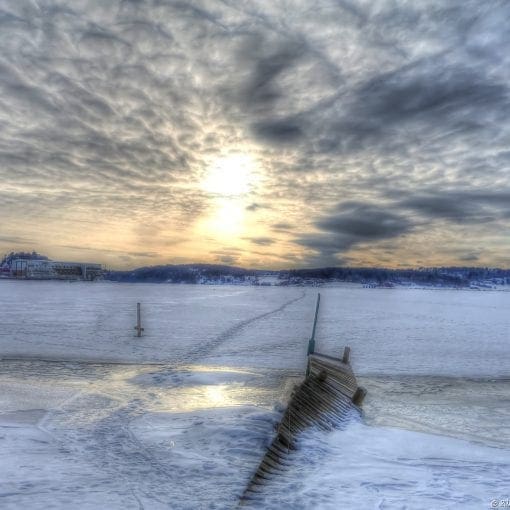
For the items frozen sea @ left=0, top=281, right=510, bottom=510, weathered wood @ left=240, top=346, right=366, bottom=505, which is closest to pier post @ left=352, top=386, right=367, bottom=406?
weathered wood @ left=240, top=346, right=366, bottom=505

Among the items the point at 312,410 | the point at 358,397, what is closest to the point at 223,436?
the point at 312,410

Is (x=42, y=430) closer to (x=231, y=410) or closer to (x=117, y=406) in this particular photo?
(x=117, y=406)

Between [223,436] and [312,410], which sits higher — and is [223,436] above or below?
below

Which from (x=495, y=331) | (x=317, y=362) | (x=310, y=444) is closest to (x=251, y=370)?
(x=317, y=362)

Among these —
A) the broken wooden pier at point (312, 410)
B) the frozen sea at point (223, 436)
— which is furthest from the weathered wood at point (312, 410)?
the frozen sea at point (223, 436)

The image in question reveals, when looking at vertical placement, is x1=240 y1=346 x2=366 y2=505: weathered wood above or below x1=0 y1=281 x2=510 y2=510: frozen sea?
above

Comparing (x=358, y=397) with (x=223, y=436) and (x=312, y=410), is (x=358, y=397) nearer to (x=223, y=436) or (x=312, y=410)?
(x=312, y=410)

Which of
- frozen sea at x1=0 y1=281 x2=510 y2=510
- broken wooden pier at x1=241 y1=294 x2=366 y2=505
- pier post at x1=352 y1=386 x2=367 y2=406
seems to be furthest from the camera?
pier post at x1=352 y1=386 x2=367 y2=406

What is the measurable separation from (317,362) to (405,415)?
151 inches

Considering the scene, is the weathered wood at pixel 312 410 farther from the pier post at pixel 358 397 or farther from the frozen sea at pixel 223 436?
the frozen sea at pixel 223 436

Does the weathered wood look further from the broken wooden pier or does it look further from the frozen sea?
the frozen sea

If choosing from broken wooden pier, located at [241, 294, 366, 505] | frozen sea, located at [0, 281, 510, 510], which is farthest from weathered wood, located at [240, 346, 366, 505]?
frozen sea, located at [0, 281, 510, 510]

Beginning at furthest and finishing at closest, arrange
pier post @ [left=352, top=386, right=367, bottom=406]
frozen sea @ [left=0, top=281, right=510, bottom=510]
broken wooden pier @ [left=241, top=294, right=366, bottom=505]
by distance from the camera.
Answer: pier post @ [left=352, top=386, right=367, bottom=406], broken wooden pier @ [left=241, top=294, right=366, bottom=505], frozen sea @ [left=0, top=281, right=510, bottom=510]

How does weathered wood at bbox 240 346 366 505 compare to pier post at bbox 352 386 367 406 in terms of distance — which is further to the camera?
pier post at bbox 352 386 367 406
